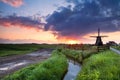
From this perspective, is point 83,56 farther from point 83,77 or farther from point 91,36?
point 91,36

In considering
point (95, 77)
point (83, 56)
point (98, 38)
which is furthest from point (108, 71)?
point (98, 38)

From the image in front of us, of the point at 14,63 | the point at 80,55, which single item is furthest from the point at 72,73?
the point at 80,55

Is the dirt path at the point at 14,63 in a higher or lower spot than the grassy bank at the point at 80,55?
lower

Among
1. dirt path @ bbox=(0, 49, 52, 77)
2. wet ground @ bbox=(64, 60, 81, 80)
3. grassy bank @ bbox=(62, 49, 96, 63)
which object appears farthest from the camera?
grassy bank @ bbox=(62, 49, 96, 63)

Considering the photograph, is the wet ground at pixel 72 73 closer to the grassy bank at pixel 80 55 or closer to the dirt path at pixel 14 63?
the dirt path at pixel 14 63

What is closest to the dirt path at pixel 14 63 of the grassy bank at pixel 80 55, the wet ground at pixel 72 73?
the wet ground at pixel 72 73

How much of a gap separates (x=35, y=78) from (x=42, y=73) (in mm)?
1993

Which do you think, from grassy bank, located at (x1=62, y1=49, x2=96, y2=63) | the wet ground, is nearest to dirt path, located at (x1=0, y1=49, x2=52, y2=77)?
the wet ground

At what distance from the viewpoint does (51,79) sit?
2619cm

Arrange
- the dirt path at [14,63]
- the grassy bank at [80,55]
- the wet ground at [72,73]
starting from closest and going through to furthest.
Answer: the wet ground at [72,73] < the dirt path at [14,63] < the grassy bank at [80,55]

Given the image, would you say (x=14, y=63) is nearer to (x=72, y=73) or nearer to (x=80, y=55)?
(x=72, y=73)

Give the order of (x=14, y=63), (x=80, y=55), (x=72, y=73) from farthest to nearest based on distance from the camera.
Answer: (x=80, y=55)
(x=14, y=63)
(x=72, y=73)

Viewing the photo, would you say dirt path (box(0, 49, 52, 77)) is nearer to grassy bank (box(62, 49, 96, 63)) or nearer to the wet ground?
the wet ground

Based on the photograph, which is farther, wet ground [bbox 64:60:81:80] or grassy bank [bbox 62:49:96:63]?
grassy bank [bbox 62:49:96:63]
